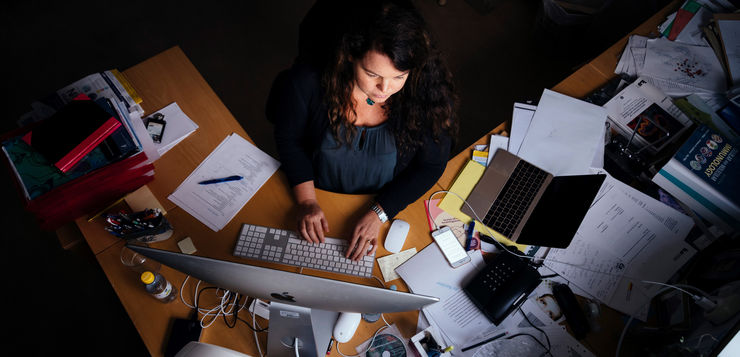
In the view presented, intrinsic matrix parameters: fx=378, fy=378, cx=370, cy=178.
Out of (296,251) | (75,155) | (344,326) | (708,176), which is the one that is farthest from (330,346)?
(708,176)

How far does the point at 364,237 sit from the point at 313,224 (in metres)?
0.17

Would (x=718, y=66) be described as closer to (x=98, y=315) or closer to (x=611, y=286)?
(x=611, y=286)

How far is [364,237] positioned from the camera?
A: 119 centimetres

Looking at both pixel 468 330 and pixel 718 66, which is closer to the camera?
pixel 468 330

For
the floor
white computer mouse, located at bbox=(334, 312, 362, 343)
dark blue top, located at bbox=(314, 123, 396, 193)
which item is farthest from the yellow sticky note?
the floor

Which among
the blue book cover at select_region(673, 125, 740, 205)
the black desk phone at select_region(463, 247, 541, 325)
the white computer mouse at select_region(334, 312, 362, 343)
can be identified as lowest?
the blue book cover at select_region(673, 125, 740, 205)

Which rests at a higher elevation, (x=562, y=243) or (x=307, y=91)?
(x=307, y=91)

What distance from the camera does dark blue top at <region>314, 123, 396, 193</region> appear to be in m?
1.29

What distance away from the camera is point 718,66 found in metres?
1.56


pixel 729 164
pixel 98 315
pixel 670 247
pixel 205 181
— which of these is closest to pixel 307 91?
pixel 205 181

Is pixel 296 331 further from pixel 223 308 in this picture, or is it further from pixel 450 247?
pixel 450 247

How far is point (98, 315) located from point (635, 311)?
2.27m

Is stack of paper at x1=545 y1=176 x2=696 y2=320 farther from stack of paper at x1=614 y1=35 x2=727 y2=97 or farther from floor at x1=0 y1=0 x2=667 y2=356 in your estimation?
floor at x1=0 y1=0 x2=667 y2=356

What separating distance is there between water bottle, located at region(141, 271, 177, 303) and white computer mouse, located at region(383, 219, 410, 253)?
0.66 m
